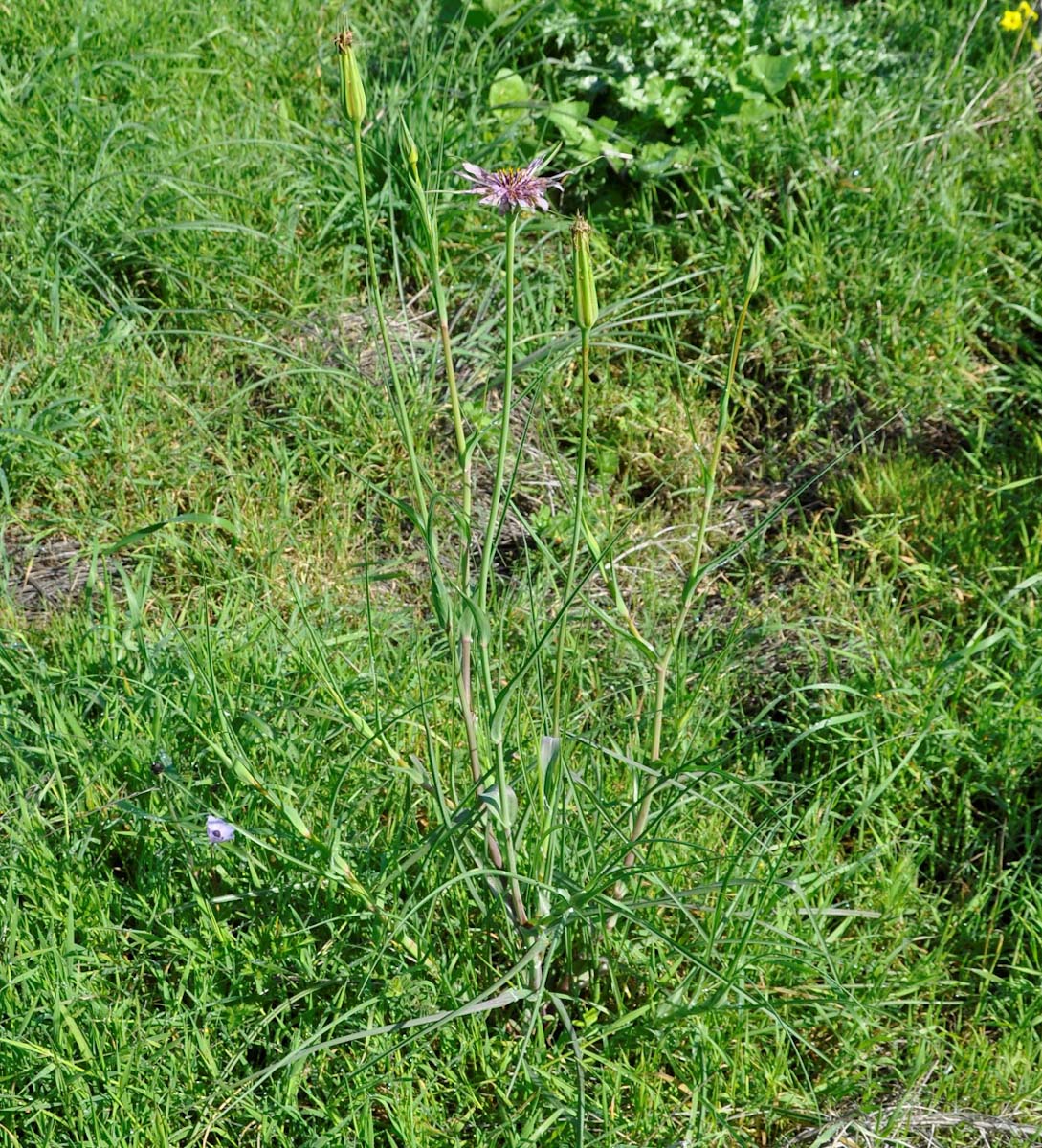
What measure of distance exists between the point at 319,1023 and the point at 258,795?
340 mm

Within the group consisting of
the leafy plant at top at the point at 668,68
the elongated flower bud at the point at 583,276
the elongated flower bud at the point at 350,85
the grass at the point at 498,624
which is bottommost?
the grass at the point at 498,624

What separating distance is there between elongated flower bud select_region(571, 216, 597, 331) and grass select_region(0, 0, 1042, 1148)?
292 millimetres

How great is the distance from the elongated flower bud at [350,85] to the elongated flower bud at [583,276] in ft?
0.86

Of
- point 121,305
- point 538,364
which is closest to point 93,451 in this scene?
point 121,305

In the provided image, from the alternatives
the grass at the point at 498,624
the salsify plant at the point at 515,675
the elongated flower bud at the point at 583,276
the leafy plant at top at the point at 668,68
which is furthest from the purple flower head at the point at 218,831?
the leafy plant at top at the point at 668,68

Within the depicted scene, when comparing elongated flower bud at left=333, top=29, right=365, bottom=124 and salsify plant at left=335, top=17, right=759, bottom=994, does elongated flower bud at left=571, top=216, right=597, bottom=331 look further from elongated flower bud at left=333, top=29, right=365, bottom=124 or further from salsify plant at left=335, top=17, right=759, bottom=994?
elongated flower bud at left=333, top=29, right=365, bottom=124

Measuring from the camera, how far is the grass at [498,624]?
1730 millimetres

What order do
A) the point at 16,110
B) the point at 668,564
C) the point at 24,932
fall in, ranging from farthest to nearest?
the point at 16,110
the point at 668,564
the point at 24,932

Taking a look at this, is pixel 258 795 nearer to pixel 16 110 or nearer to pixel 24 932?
pixel 24 932

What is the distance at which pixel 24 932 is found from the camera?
71.6 inches

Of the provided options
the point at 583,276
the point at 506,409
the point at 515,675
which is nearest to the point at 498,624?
the point at 515,675

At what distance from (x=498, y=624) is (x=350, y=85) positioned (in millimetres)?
1059

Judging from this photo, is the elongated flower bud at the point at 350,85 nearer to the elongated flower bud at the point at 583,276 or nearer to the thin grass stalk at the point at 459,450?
the thin grass stalk at the point at 459,450

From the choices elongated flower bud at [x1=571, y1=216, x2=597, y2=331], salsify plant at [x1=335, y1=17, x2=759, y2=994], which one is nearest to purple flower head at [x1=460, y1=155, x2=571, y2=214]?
salsify plant at [x1=335, y1=17, x2=759, y2=994]
